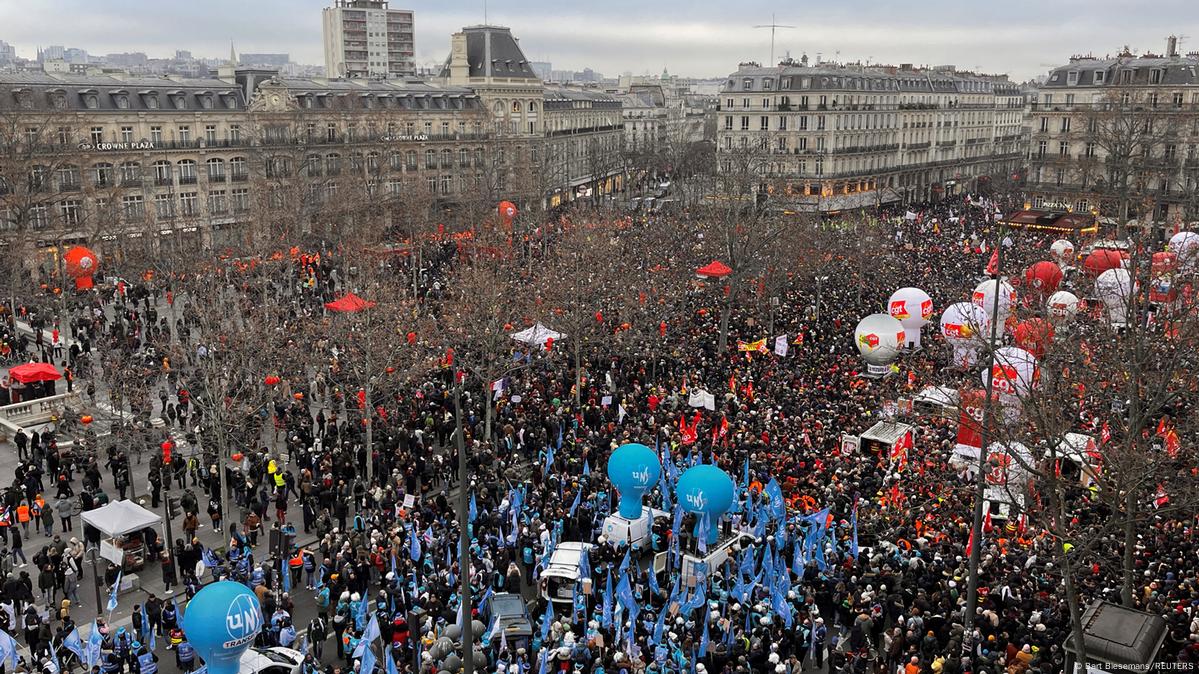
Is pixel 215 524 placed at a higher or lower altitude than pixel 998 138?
lower

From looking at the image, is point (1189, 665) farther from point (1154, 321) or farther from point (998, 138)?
point (998, 138)

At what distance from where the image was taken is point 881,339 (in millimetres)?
34594

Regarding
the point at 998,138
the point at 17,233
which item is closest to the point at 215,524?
the point at 17,233

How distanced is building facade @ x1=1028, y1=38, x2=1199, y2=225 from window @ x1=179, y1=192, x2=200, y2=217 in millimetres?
55122

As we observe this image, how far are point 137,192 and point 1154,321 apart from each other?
5501 centimetres

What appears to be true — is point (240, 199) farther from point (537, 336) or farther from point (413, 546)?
point (413, 546)

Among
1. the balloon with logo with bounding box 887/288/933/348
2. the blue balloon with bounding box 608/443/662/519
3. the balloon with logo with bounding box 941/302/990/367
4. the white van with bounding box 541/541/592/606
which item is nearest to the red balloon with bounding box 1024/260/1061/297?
the balloon with logo with bounding box 887/288/933/348

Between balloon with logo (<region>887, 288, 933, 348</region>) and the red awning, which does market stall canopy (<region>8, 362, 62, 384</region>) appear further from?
balloon with logo (<region>887, 288, 933, 348</region>)

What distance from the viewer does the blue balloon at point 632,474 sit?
21.8 m

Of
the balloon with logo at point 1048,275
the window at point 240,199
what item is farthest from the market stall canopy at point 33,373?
the balloon with logo at point 1048,275

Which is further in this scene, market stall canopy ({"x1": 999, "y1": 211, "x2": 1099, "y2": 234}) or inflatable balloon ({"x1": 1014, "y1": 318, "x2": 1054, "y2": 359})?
market stall canopy ({"x1": 999, "y1": 211, "x2": 1099, "y2": 234})

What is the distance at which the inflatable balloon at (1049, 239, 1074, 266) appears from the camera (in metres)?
46.2

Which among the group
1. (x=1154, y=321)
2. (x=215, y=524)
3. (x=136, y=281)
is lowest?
(x=215, y=524)

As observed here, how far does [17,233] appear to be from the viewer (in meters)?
41.6
